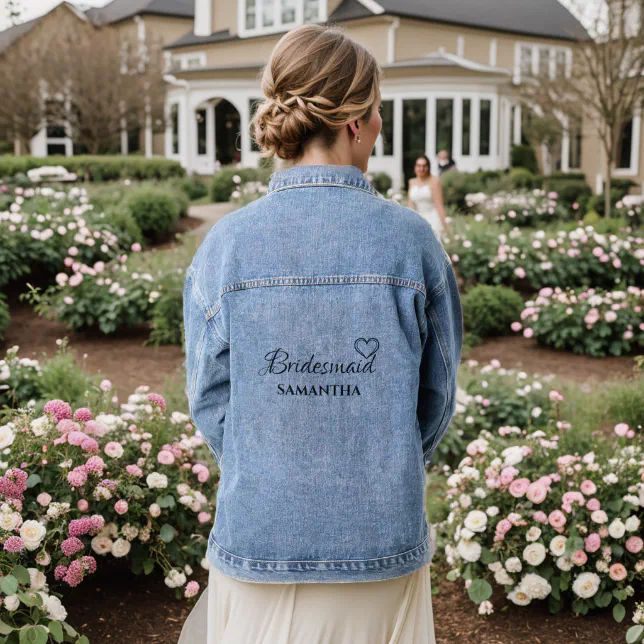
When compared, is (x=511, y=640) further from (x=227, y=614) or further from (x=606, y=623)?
(x=227, y=614)

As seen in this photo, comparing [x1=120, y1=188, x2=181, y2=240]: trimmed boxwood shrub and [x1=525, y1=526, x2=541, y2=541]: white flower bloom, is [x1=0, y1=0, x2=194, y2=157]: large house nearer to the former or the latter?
[x1=120, y1=188, x2=181, y2=240]: trimmed boxwood shrub

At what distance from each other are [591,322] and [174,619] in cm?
578

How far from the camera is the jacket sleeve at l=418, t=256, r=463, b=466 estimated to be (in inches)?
67.9

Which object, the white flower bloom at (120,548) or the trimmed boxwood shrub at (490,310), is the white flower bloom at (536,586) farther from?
the trimmed boxwood shrub at (490,310)

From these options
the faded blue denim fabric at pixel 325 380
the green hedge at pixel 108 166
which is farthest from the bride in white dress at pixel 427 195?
the green hedge at pixel 108 166

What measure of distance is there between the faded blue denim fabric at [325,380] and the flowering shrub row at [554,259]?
841cm

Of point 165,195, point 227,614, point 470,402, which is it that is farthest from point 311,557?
point 165,195

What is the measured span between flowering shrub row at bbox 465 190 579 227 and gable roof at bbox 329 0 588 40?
31.2ft

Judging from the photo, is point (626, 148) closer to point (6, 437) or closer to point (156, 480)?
point (156, 480)

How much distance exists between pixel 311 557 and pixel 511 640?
2103 mm

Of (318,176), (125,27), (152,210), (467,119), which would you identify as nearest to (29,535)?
(318,176)

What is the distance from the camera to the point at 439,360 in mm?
1749

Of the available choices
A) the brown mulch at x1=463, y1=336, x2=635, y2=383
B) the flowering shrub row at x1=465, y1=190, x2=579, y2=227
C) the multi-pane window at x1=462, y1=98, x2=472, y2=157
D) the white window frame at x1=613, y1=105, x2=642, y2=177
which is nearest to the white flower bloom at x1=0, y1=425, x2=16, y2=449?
the brown mulch at x1=463, y1=336, x2=635, y2=383

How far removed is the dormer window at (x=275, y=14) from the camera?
86.5 ft
